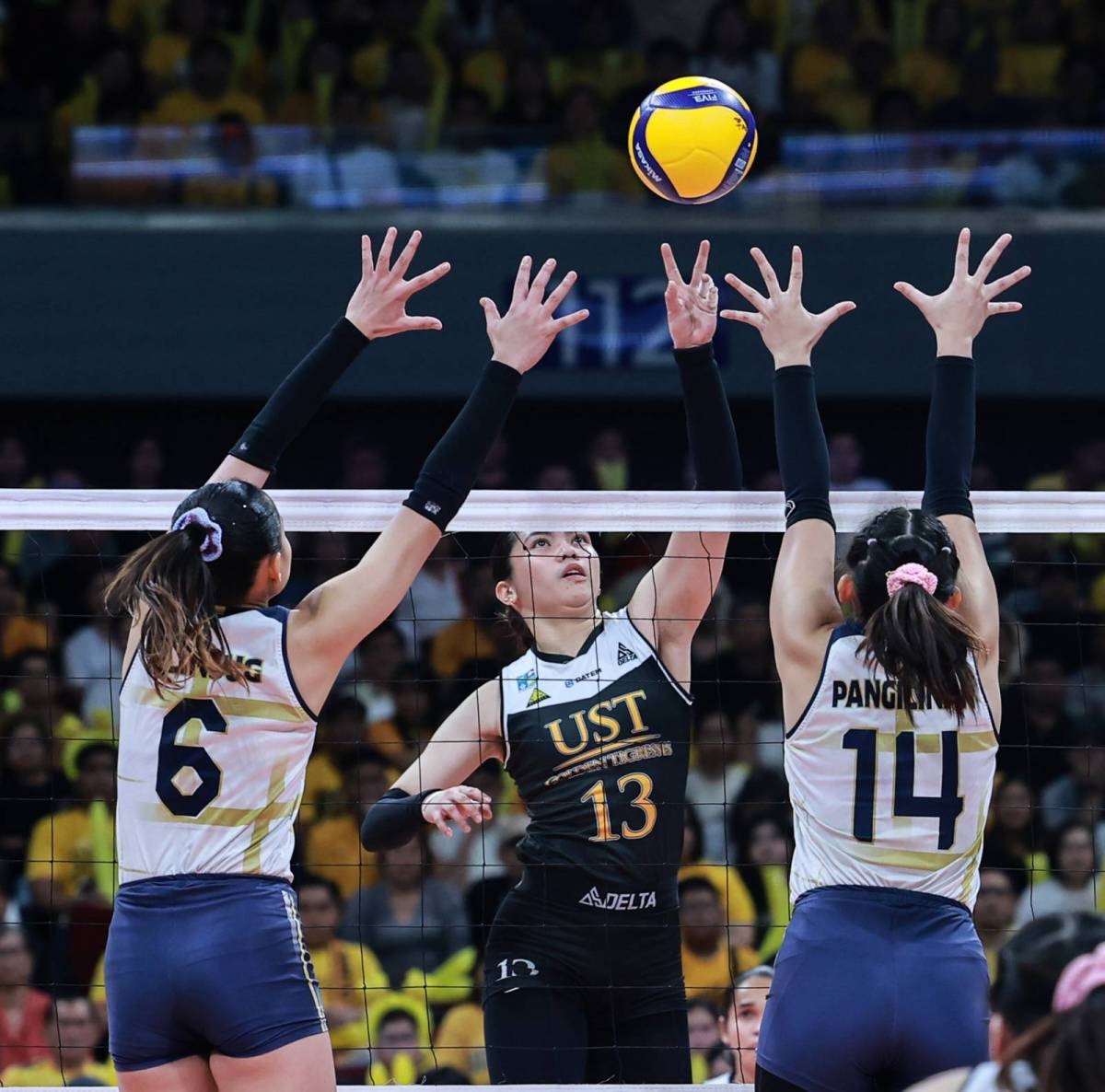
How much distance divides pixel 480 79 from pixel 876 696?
10199 mm

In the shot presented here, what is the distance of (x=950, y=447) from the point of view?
420 cm

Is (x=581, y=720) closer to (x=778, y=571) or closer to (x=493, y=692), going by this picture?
(x=493, y=692)

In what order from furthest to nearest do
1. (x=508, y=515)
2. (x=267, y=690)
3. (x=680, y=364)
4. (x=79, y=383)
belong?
(x=79, y=383)
(x=508, y=515)
(x=680, y=364)
(x=267, y=690)

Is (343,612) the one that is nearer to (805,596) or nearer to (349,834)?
(805,596)

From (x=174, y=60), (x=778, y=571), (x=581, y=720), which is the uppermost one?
(x=174, y=60)

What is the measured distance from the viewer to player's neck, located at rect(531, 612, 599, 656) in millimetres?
5324

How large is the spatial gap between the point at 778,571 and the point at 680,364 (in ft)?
2.63

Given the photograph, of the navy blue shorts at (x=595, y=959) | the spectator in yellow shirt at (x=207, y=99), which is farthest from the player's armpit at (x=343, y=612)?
the spectator in yellow shirt at (x=207, y=99)

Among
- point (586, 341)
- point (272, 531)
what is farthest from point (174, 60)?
point (272, 531)

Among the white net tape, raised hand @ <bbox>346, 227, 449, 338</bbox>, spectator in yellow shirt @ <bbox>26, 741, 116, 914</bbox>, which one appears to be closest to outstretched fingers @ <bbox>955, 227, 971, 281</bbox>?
the white net tape

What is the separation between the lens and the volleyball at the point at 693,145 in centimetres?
589

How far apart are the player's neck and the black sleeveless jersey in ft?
0.35

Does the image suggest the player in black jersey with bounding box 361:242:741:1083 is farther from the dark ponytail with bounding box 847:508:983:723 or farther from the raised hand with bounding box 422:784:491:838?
the dark ponytail with bounding box 847:508:983:723

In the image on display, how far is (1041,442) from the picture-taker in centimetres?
1268
